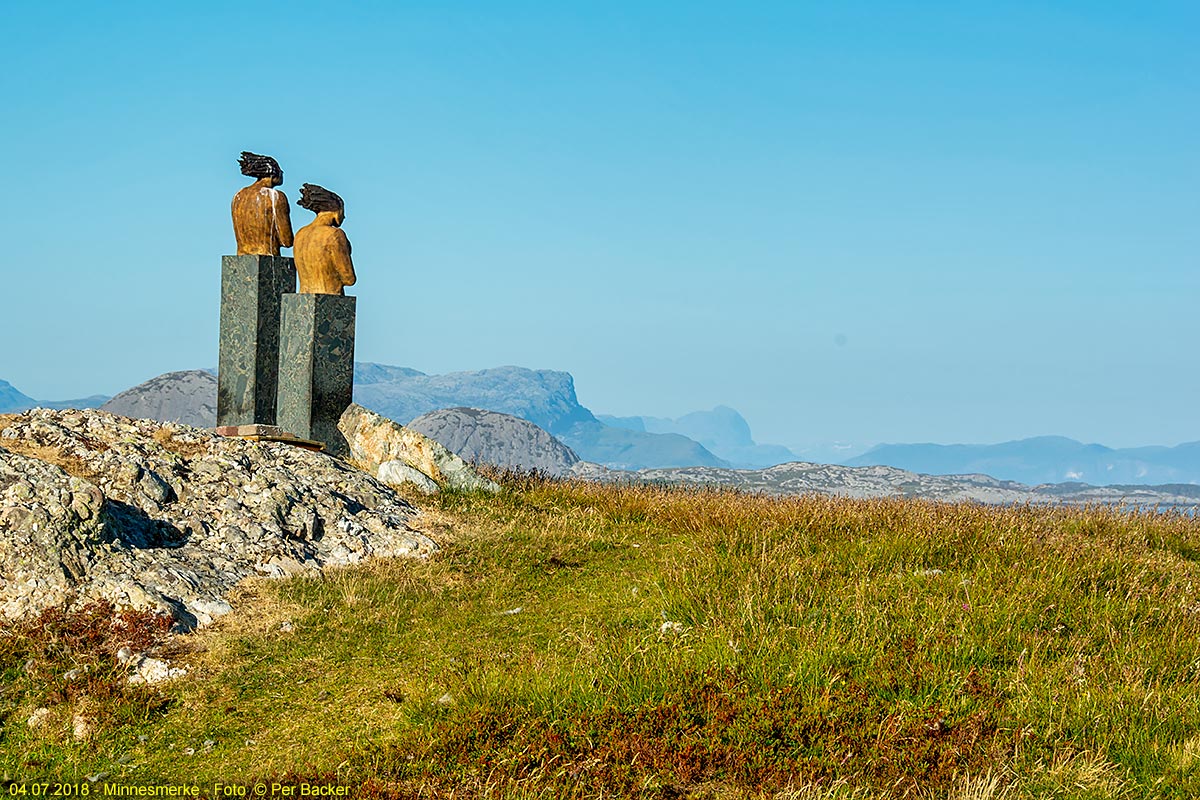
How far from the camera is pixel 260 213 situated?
47.4 ft

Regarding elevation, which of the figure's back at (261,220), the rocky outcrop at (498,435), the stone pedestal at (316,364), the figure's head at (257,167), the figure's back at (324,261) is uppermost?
the figure's head at (257,167)

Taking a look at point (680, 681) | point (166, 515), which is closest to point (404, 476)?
point (166, 515)

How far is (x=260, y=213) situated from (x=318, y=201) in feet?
2.78

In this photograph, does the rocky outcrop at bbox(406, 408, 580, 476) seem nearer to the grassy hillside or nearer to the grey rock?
the grey rock

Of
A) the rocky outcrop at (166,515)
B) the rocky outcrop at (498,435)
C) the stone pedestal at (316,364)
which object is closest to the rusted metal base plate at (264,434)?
the stone pedestal at (316,364)

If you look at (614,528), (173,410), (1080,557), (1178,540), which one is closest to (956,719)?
(1080,557)

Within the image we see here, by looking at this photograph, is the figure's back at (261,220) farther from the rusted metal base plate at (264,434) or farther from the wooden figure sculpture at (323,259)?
the rusted metal base plate at (264,434)

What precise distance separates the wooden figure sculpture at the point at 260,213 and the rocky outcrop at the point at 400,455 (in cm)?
263

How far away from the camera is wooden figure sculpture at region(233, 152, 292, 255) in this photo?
14.5 meters

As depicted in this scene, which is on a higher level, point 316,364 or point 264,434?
point 316,364

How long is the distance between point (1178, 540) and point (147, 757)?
1144cm

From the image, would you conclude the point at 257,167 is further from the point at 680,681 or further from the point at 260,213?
the point at 680,681

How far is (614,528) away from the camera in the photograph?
12.3 meters

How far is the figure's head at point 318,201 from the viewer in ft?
48.8
